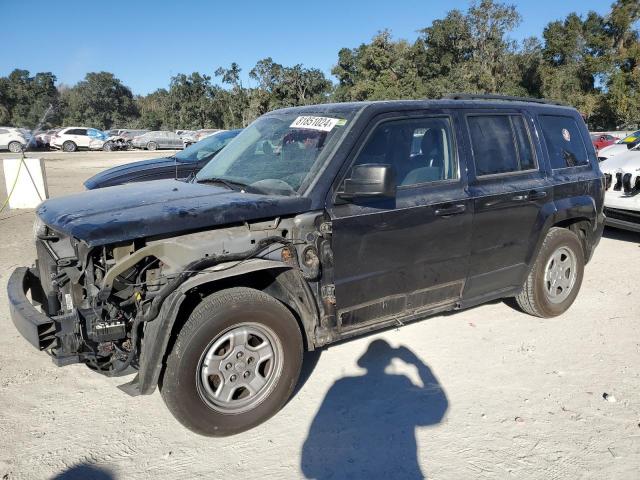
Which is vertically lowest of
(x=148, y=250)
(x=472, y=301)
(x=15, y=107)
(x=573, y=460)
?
(x=573, y=460)

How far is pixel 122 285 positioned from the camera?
9.98ft

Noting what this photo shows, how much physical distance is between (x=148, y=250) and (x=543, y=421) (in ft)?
8.91

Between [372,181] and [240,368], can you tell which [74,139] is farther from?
[372,181]

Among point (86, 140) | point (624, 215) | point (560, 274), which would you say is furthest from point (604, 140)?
point (86, 140)

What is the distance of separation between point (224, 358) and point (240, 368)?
0.13 m

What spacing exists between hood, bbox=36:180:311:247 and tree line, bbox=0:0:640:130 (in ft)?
97.3

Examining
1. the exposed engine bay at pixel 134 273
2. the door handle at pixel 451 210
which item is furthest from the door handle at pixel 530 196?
the exposed engine bay at pixel 134 273

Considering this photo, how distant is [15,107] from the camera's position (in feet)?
217

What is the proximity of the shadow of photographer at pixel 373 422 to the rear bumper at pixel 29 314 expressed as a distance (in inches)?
64.7

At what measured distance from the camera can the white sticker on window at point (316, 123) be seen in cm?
365

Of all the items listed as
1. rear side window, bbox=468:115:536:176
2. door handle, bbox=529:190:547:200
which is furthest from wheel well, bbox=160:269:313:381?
door handle, bbox=529:190:547:200

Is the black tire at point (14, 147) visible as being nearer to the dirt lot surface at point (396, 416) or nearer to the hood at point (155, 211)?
the dirt lot surface at point (396, 416)

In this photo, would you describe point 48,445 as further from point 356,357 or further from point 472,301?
point 472,301

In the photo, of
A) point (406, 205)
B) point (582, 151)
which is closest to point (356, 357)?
point (406, 205)
